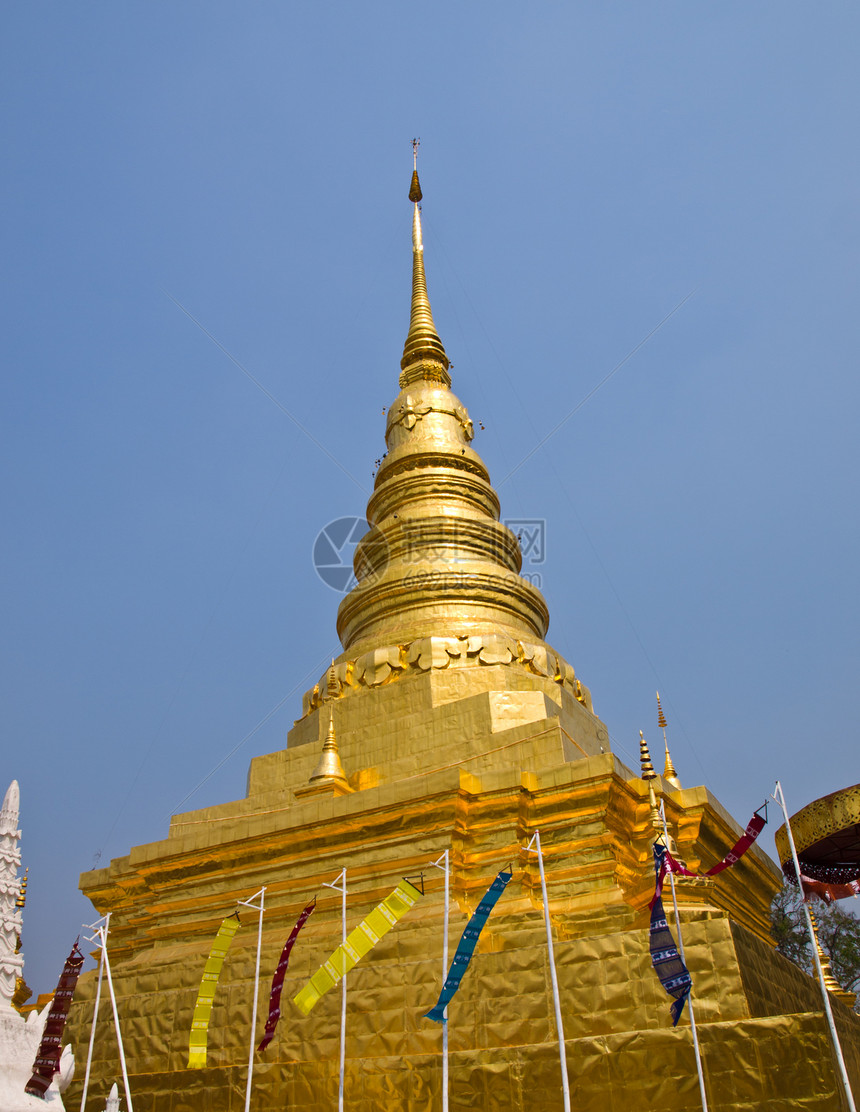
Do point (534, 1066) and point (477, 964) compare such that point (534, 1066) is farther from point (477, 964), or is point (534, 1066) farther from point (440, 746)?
point (440, 746)

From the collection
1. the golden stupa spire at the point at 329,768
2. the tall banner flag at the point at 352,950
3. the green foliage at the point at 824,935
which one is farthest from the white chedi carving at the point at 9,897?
the green foliage at the point at 824,935

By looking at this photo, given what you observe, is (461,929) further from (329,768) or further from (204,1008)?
(329,768)

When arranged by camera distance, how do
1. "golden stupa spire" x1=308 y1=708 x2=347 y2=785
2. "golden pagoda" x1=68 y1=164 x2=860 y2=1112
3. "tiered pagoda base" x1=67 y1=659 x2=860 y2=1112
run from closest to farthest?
"tiered pagoda base" x1=67 y1=659 x2=860 y2=1112
"golden pagoda" x1=68 y1=164 x2=860 y2=1112
"golden stupa spire" x1=308 y1=708 x2=347 y2=785

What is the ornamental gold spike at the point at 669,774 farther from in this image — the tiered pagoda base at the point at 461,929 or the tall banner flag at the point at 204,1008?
the tall banner flag at the point at 204,1008

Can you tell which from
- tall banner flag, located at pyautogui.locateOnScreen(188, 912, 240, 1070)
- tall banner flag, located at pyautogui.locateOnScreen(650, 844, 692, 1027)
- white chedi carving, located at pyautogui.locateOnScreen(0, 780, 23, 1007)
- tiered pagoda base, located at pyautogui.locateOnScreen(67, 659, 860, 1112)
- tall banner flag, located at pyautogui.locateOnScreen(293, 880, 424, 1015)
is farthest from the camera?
white chedi carving, located at pyautogui.locateOnScreen(0, 780, 23, 1007)

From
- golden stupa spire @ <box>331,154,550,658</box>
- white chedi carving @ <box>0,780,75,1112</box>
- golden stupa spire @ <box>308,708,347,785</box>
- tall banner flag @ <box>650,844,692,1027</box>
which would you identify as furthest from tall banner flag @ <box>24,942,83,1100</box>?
golden stupa spire @ <box>331,154,550,658</box>

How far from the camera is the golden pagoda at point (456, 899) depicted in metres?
9.76

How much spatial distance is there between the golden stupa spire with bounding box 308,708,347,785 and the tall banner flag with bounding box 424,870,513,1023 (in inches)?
237

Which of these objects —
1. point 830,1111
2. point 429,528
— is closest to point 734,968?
point 830,1111

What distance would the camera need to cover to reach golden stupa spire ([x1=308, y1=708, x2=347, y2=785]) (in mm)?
15421

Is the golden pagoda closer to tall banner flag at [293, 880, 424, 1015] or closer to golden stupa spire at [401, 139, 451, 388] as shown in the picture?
tall banner flag at [293, 880, 424, 1015]

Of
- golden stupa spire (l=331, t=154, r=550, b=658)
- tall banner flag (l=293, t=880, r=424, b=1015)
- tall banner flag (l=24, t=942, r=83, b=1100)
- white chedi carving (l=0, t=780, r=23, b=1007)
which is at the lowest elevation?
tall banner flag (l=24, t=942, r=83, b=1100)

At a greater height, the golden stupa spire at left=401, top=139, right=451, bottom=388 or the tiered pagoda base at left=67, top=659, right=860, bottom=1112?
the golden stupa spire at left=401, top=139, right=451, bottom=388

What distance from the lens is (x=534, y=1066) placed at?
9.70m
